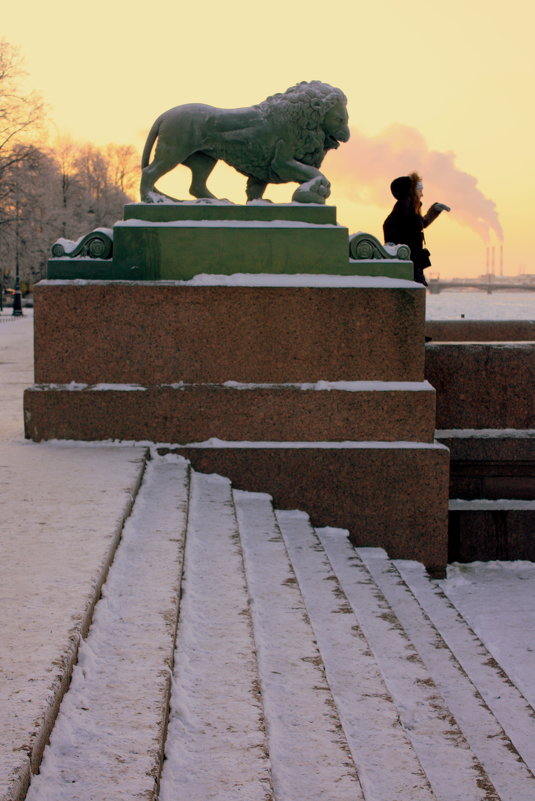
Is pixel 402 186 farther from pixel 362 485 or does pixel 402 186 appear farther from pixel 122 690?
pixel 122 690

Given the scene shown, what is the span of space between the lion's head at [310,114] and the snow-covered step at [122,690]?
3.60 meters

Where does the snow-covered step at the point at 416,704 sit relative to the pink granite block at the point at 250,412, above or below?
below

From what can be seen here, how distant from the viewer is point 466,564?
21.1 ft

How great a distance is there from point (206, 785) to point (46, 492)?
2.63m

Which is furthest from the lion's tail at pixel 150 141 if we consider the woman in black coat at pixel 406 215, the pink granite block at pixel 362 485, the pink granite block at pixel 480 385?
the pink granite block at pixel 480 385

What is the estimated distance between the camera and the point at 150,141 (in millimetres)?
6906

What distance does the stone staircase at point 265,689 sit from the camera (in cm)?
235

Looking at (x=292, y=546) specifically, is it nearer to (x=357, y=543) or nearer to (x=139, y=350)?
(x=357, y=543)

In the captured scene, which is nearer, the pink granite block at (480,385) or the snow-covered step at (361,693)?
the snow-covered step at (361,693)

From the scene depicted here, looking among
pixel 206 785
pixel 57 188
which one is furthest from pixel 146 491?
pixel 57 188

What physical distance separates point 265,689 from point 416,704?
2.15 feet

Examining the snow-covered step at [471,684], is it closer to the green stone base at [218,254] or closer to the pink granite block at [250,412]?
the pink granite block at [250,412]

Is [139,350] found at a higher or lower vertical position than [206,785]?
higher

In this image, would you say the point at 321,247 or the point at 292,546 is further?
the point at 321,247
